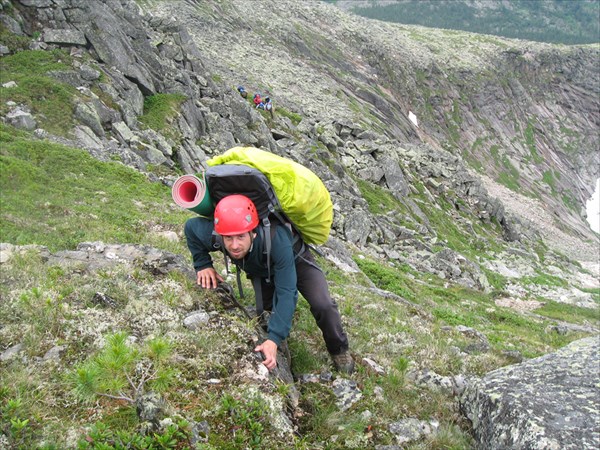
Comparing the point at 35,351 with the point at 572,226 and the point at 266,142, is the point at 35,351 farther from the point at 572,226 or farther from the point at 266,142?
the point at 572,226

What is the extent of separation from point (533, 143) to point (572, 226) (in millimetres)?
38751

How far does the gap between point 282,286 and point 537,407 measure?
3.55m

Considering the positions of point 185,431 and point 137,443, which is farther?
point 185,431

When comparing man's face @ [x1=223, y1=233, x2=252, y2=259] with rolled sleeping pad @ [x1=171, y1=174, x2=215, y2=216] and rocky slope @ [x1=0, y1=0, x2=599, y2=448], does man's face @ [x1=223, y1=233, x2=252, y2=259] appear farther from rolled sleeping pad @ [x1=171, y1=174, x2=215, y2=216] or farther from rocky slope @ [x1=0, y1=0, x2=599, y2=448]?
rocky slope @ [x1=0, y1=0, x2=599, y2=448]

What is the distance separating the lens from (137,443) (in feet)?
13.1

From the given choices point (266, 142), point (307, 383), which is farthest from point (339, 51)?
point (307, 383)

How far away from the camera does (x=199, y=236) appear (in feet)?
19.9

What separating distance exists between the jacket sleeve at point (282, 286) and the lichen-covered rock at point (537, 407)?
288 centimetres

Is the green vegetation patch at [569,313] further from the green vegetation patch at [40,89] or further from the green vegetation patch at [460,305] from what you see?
the green vegetation patch at [40,89]

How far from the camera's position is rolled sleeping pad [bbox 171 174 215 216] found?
5.49 metres

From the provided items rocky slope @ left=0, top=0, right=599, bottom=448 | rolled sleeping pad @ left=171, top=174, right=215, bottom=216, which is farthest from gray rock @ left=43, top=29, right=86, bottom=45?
rolled sleeping pad @ left=171, top=174, right=215, bottom=216

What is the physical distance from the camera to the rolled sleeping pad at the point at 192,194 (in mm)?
5488

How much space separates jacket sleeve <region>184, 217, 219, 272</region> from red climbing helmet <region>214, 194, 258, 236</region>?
82 cm

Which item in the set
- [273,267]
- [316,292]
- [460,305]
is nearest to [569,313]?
[460,305]
